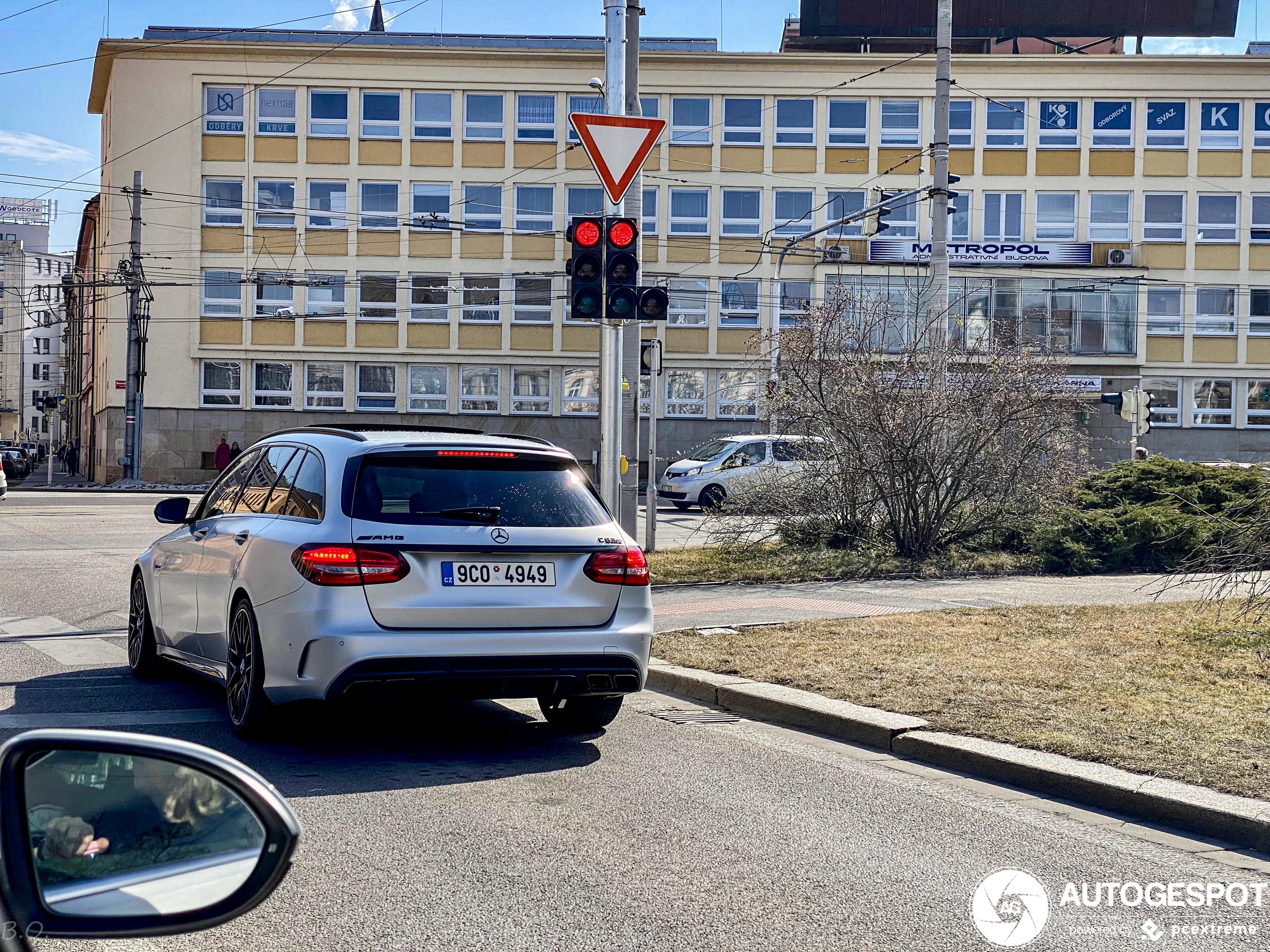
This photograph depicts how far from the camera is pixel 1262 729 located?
22.4 feet

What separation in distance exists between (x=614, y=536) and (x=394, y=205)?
139ft

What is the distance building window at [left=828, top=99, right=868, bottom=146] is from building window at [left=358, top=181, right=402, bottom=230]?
49.8 feet

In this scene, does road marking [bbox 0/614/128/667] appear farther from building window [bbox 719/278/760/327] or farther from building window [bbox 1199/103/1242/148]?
building window [bbox 1199/103/1242/148]

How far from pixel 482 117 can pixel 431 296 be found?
6506 mm

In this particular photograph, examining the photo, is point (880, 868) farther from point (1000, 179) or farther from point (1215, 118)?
point (1215, 118)

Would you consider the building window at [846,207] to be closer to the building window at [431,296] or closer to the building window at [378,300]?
the building window at [431,296]

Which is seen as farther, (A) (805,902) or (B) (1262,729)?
(B) (1262,729)

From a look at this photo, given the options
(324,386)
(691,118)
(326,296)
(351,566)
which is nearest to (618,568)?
(351,566)

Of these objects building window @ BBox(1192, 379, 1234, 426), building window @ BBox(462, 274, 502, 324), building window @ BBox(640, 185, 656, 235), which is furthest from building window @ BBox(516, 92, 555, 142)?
building window @ BBox(1192, 379, 1234, 426)

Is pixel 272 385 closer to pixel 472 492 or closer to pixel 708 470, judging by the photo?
pixel 708 470

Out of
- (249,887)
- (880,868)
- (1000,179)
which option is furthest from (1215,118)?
(249,887)

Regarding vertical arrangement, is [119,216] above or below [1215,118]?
below

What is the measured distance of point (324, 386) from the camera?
1880 inches

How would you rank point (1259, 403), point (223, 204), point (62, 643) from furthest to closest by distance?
point (1259, 403)
point (223, 204)
point (62, 643)
